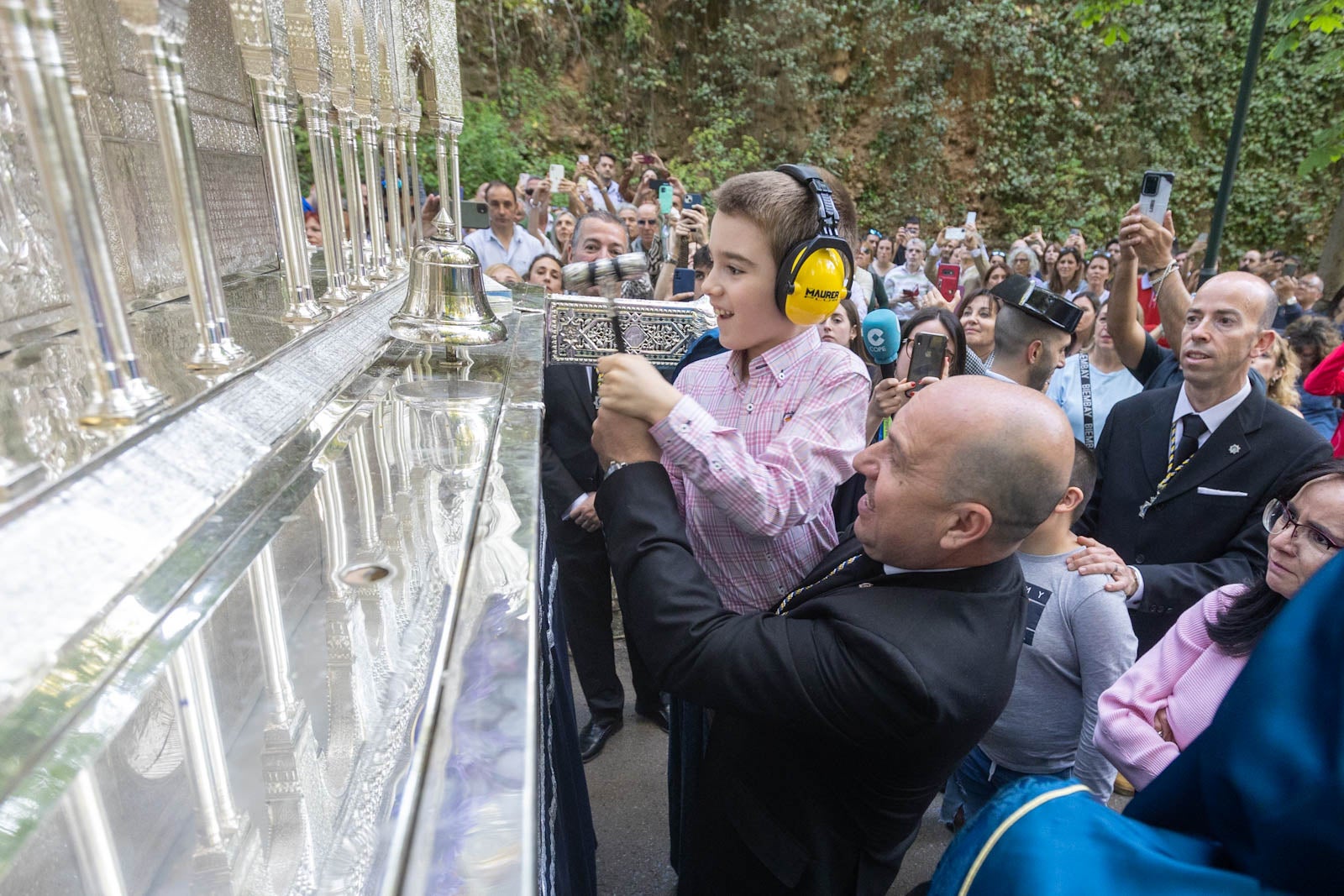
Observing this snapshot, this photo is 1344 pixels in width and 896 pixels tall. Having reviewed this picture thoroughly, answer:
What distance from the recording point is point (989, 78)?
15.8 m

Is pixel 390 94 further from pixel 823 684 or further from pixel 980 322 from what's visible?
pixel 980 322

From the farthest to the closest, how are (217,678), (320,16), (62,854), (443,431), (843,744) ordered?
(320,16), (443,431), (843,744), (217,678), (62,854)

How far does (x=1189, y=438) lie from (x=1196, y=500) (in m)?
0.23

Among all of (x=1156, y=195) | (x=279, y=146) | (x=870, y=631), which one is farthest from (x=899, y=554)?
(x=1156, y=195)

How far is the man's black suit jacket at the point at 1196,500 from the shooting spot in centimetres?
230

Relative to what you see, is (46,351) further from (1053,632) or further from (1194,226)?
(1194,226)

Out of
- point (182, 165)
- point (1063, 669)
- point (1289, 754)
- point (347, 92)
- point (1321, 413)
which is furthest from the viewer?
point (1321, 413)

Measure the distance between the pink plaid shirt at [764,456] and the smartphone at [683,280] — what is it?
187cm

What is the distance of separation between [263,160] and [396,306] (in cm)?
78

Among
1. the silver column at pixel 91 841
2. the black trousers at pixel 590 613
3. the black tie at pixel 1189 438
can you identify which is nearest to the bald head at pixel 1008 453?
the silver column at pixel 91 841

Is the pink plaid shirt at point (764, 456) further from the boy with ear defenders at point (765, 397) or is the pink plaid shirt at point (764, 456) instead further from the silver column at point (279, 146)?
the silver column at point (279, 146)

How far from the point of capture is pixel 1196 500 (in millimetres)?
2475

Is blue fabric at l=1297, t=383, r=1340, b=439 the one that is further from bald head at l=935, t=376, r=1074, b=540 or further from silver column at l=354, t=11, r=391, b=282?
silver column at l=354, t=11, r=391, b=282

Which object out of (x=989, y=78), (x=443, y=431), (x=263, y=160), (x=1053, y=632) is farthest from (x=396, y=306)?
(x=989, y=78)
